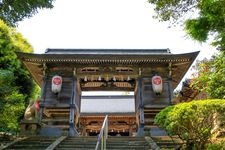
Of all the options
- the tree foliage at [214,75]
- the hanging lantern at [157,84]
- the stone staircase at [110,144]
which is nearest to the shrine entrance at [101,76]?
the hanging lantern at [157,84]

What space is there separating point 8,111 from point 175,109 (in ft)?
29.7

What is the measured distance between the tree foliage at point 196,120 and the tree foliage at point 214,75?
3.21m

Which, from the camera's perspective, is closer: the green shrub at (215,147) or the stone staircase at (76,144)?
the green shrub at (215,147)

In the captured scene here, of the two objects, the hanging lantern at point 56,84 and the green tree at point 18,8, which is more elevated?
the green tree at point 18,8

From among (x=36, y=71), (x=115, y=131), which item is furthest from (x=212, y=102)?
A: (x=115, y=131)

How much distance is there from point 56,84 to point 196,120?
8.86 m

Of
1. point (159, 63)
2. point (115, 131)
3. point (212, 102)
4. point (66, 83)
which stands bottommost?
point (115, 131)

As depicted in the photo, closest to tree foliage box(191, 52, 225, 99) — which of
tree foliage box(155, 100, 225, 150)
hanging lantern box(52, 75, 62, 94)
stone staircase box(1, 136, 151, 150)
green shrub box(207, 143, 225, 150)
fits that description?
tree foliage box(155, 100, 225, 150)

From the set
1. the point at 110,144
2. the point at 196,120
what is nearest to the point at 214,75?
the point at 196,120

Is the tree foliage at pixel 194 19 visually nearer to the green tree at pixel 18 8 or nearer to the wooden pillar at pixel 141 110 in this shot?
the green tree at pixel 18 8

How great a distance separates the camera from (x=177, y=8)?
1006cm

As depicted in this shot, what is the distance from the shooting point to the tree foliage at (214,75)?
43.3ft

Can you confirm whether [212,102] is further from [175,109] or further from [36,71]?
[36,71]

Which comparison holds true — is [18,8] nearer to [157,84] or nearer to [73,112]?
[73,112]
